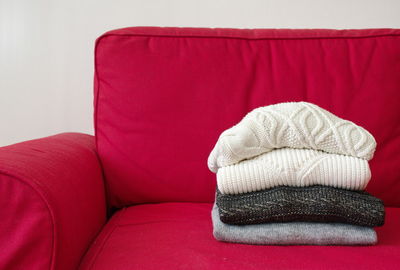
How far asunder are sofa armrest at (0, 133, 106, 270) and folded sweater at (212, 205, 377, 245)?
246mm

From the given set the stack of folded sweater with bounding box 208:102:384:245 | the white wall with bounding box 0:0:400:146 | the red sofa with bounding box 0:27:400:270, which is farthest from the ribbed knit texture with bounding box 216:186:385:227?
the white wall with bounding box 0:0:400:146

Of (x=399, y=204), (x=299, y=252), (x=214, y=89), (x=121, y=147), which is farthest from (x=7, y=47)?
(x=399, y=204)

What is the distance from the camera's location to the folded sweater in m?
0.68

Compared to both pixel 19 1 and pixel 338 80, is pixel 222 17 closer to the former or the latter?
pixel 338 80

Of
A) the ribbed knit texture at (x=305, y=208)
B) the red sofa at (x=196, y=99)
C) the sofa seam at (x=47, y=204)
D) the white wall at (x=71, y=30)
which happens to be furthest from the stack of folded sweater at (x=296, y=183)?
the white wall at (x=71, y=30)

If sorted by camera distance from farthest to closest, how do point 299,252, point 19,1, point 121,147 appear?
point 19,1
point 121,147
point 299,252

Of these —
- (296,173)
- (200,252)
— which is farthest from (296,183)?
(200,252)

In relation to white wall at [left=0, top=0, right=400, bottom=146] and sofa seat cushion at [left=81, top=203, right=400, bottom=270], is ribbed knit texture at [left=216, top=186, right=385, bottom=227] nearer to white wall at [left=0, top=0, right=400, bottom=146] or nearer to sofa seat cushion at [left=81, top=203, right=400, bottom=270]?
sofa seat cushion at [left=81, top=203, right=400, bottom=270]

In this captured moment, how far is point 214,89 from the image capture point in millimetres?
960

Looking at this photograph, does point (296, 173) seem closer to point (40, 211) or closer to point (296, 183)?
point (296, 183)

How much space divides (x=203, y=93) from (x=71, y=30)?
24.0 inches

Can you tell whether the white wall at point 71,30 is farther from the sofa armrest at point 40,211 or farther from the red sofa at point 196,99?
the sofa armrest at point 40,211

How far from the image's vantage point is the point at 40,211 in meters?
0.54

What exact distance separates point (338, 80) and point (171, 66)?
1.36 ft
